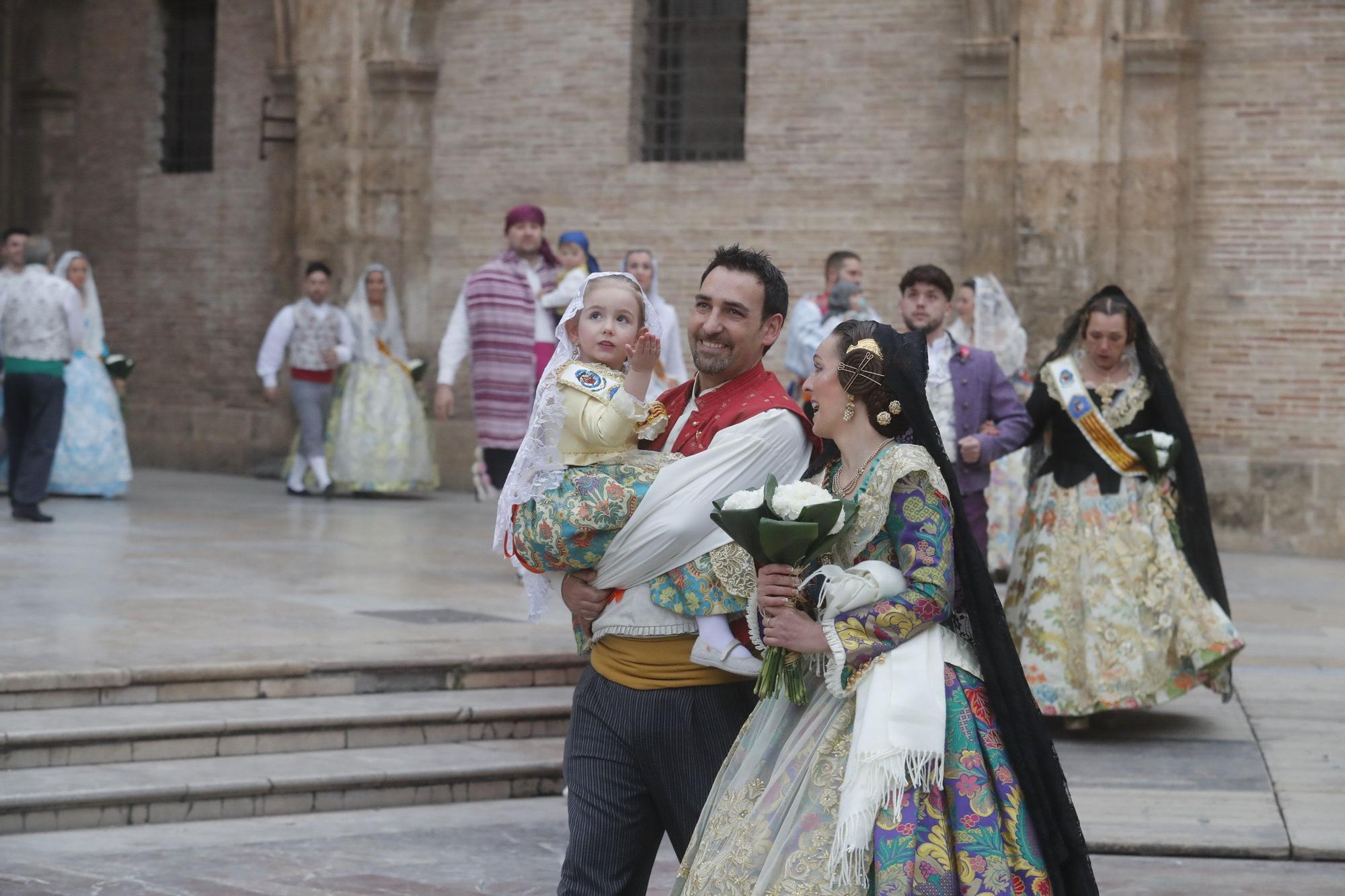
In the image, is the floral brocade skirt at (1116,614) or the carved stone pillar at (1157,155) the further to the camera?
the carved stone pillar at (1157,155)

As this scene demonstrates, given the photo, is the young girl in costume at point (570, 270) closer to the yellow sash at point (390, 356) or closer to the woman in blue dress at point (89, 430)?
the woman in blue dress at point (89, 430)

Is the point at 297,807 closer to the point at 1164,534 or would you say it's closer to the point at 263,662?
the point at 263,662

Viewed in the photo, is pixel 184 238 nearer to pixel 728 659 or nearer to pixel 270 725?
pixel 270 725

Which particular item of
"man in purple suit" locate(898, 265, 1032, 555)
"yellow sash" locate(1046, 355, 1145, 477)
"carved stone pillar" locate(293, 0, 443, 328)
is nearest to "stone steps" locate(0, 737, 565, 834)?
"man in purple suit" locate(898, 265, 1032, 555)

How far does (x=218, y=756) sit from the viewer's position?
6527 mm

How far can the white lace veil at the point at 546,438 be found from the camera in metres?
3.91

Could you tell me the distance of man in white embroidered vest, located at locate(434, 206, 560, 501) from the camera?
9641 mm

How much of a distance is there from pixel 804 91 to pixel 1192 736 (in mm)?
8404

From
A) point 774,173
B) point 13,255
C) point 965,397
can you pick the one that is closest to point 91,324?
point 13,255

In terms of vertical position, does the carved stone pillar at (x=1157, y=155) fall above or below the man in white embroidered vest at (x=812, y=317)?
above

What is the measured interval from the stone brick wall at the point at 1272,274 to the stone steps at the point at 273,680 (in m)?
7.23

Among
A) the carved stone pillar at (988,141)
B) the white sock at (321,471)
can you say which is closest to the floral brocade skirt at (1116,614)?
the carved stone pillar at (988,141)

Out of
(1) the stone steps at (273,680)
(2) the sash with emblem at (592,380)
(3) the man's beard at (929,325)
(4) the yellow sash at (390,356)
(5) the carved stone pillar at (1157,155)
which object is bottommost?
(1) the stone steps at (273,680)

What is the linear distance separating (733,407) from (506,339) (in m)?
6.00
